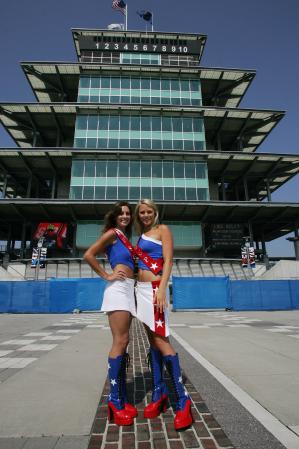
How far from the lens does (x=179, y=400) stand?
8.13 feet

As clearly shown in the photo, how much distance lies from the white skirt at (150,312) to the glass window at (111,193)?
3175 centimetres

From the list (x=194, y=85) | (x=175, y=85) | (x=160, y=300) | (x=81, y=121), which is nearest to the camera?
(x=160, y=300)

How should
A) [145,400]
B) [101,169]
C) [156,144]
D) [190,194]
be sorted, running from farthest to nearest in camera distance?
[156,144], [101,169], [190,194], [145,400]

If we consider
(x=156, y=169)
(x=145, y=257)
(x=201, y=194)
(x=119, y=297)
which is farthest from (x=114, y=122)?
(x=119, y=297)

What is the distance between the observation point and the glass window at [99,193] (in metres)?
34.3

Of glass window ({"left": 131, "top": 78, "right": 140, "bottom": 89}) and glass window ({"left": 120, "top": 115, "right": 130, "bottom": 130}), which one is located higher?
glass window ({"left": 131, "top": 78, "right": 140, "bottom": 89})

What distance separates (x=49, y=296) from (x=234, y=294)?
11.9 m

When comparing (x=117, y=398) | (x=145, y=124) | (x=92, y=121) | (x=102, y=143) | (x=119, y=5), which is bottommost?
(x=117, y=398)

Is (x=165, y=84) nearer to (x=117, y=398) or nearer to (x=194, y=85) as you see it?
(x=194, y=85)

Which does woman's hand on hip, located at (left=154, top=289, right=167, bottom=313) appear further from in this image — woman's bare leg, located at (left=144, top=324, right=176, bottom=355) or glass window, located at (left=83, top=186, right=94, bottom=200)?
glass window, located at (left=83, top=186, right=94, bottom=200)

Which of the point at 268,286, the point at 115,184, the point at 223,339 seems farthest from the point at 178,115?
the point at 223,339

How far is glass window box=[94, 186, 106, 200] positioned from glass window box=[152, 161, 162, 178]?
6806 millimetres

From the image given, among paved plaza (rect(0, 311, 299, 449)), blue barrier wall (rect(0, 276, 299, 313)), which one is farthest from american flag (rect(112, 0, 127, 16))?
paved plaza (rect(0, 311, 299, 449))

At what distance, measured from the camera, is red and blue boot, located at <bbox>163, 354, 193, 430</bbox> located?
2324 mm
